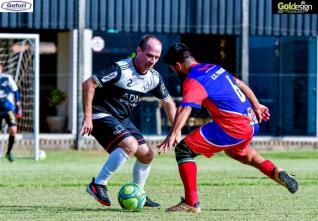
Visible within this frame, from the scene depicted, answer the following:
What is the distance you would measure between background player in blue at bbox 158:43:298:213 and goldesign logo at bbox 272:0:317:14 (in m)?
15.9

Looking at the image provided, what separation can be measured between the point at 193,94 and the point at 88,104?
135cm

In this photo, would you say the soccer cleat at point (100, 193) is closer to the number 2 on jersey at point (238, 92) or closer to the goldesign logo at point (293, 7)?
the number 2 on jersey at point (238, 92)

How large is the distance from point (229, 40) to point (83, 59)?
3.70m

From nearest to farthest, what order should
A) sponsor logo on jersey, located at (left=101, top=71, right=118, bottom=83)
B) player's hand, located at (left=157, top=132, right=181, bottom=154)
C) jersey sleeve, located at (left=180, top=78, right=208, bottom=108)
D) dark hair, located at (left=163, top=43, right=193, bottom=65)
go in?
1. player's hand, located at (left=157, top=132, right=181, bottom=154)
2. jersey sleeve, located at (left=180, top=78, right=208, bottom=108)
3. dark hair, located at (left=163, top=43, right=193, bottom=65)
4. sponsor logo on jersey, located at (left=101, top=71, right=118, bottom=83)

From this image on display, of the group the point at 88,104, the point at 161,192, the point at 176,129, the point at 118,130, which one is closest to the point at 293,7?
the point at 161,192

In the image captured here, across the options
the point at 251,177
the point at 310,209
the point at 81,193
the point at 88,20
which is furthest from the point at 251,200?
the point at 88,20

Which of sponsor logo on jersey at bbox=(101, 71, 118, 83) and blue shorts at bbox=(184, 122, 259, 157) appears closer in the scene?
blue shorts at bbox=(184, 122, 259, 157)

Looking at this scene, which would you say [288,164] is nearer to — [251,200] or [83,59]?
[83,59]

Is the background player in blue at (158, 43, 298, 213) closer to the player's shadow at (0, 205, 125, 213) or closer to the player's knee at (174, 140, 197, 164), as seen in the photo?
the player's knee at (174, 140, 197, 164)

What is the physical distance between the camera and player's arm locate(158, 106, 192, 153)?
10992mm

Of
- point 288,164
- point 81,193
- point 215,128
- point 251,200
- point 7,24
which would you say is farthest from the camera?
point 7,24

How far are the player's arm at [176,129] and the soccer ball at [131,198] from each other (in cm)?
89

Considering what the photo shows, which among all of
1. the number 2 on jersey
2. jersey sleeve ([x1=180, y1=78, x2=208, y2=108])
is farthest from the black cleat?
jersey sleeve ([x1=180, y1=78, x2=208, y2=108])

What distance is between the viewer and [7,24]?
2667 centimetres
